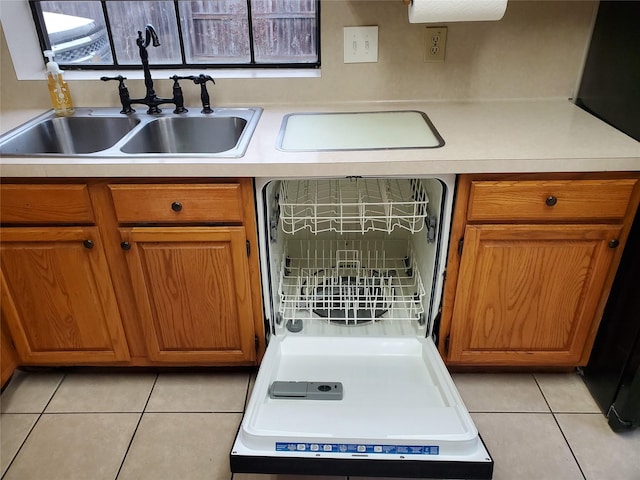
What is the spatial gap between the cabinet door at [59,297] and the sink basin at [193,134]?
44 centimetres

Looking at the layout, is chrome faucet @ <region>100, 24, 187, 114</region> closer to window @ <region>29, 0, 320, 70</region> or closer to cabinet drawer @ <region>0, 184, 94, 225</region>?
window @ <region>29, 0, 320, 70</region>

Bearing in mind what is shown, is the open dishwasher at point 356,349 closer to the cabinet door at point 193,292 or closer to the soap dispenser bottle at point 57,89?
the cabinet door at point 193,292

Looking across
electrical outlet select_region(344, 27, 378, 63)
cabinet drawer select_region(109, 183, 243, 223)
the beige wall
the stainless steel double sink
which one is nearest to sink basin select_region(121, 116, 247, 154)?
the stainless steel double sink

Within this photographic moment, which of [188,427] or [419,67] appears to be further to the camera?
[419,67]

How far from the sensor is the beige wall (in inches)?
67.9

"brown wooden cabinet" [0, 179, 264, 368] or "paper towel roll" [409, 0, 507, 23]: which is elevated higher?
"paper towel roll" [409, 0, 507, 23]

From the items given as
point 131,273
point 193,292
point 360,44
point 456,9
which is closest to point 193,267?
point 193,292

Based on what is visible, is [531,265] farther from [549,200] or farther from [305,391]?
[305,391]

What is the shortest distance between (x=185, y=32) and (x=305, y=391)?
1.41 m

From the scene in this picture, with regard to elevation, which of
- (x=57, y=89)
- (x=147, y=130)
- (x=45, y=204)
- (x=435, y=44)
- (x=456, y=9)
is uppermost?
(x=456, y=9)

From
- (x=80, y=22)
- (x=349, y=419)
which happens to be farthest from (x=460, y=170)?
(x=80, y=22)

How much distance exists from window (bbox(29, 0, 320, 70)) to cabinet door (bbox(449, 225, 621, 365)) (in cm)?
101

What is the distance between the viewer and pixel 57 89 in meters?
1.76

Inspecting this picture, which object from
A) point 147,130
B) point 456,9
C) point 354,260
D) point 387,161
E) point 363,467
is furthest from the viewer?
point 354,260
